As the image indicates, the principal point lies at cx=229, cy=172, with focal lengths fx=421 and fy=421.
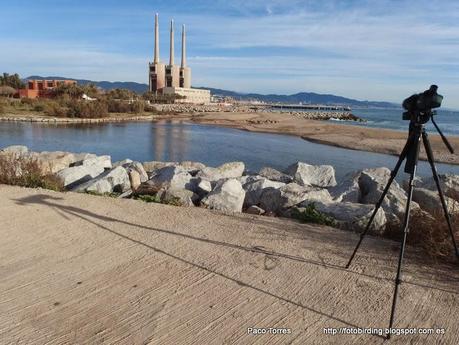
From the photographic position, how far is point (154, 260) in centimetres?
505

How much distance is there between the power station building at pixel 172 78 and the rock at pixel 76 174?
116731 millimetres

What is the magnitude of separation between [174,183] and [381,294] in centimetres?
605

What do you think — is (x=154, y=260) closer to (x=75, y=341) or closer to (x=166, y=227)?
(x=166, y=227)

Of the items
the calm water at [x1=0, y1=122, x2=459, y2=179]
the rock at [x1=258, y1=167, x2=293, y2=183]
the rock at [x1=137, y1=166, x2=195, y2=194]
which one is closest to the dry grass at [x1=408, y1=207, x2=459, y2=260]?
the rock at [x1=137, y1=166, x2=195, y2=194]

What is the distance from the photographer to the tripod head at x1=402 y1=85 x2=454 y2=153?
3834 millimetres

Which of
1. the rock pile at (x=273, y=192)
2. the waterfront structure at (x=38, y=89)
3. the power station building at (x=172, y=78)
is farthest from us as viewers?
the power station building at (x=172, y=78)

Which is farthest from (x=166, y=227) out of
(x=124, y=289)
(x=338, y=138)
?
(x=338, y=138)

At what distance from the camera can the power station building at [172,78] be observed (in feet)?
427

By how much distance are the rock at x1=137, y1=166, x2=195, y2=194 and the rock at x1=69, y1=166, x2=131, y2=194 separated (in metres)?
0.67

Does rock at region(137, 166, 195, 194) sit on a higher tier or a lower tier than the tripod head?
lower

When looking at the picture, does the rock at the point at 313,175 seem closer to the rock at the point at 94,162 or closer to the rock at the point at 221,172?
the rock at the point at 221,172

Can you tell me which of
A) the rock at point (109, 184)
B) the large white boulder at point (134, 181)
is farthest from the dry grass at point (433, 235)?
the rock at point (109, 184)

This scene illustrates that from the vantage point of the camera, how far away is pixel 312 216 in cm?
673

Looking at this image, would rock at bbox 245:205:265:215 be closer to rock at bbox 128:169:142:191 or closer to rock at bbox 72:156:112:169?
rock at bbox 128:169:142:191
